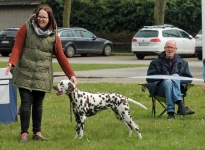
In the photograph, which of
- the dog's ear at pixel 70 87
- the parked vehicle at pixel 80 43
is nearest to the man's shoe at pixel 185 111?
the dog's ear at pixel 70 87

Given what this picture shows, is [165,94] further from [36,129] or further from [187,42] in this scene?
[187,42]

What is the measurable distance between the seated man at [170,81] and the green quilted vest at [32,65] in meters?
2.54

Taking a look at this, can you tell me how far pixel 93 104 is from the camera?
782 centimetres

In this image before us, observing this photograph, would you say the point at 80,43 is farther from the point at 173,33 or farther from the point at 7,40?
the point at 173,33

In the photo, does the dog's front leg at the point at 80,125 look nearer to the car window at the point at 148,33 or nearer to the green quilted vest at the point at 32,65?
the green quilted vest at the point at 32,65

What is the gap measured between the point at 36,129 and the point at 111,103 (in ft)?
3.46

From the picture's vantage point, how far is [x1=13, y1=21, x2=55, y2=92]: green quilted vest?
772 cm

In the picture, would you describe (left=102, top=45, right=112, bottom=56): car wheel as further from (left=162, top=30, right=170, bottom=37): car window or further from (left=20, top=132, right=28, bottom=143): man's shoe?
(left=20, top=132, right=28, bottom=143): man's shoe

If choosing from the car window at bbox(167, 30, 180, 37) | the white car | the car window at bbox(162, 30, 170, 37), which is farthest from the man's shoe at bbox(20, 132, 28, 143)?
the car window at bbox(167, 30, 180, 37)

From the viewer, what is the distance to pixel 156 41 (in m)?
28.4

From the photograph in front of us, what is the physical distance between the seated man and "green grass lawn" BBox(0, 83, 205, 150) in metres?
0.23

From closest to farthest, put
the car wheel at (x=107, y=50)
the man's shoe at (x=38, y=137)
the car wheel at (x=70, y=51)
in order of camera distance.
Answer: the man's shoe at (x=38, y=137), the car wheel at (x=70, y=51), the car wheel at (x=107, y=50)

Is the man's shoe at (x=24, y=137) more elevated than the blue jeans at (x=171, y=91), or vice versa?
the blue jeans at (x=171, y=91)

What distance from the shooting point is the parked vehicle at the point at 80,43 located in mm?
30844
